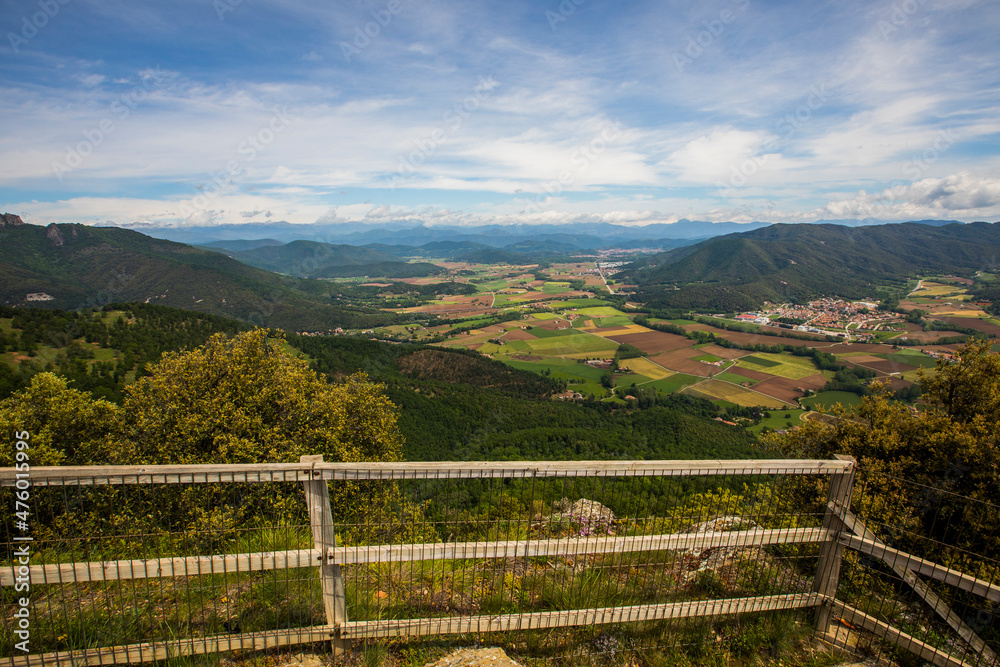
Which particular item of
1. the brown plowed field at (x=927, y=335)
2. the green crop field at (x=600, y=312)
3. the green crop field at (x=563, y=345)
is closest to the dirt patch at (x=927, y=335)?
the brown plowed field at (x=927, y=335)

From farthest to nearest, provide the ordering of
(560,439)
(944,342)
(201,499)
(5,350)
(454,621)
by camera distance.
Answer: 1. (944,342)
2. (560,439)
3. (5,350)
4. (201,499)
5. (454,621)

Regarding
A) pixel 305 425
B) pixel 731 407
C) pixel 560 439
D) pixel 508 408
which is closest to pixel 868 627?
pixel 305 425

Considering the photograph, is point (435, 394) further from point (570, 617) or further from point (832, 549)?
point (832, 549)

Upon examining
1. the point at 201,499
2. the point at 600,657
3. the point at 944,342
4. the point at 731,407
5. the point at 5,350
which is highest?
the point at 600,657

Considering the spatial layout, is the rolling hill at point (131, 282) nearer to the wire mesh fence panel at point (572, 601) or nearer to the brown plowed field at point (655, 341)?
the brown plowed field at point (655, 341)

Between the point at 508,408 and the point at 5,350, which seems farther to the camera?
the point at 508,408

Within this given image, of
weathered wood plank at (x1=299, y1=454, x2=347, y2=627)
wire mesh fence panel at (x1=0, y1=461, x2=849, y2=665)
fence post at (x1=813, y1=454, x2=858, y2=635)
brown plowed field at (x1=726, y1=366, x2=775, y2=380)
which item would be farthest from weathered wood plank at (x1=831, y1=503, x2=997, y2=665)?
brown plowed field at (x1=726, y1=366, x2=775, y2=380)

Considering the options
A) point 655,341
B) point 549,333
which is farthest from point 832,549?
point 549,333

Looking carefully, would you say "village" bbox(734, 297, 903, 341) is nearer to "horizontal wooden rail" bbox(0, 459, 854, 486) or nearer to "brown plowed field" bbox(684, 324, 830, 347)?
"brown plowed field" bbox(684, 324, 830, 347)

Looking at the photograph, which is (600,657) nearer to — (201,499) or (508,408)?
(201,499)
